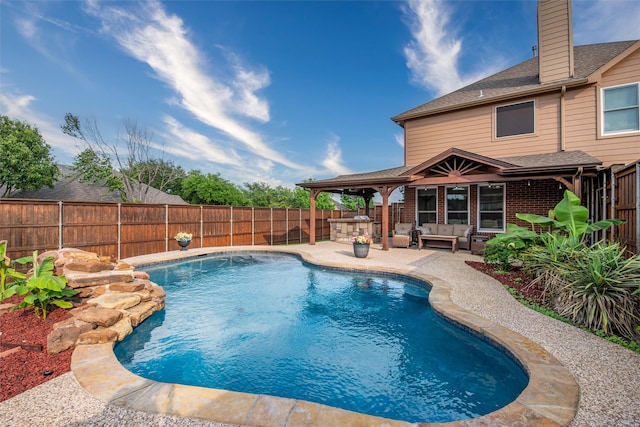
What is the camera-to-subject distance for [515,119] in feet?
36.2

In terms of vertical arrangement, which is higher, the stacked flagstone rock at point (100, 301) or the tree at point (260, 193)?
the tree at point (260, 193)

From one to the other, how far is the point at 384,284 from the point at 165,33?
12895 millimetres

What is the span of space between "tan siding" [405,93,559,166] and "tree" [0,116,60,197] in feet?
91.4

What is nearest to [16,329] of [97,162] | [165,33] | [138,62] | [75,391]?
[75,391]

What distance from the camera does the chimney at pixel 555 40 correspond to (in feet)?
33.9

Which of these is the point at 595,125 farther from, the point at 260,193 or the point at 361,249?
the point at 260,193

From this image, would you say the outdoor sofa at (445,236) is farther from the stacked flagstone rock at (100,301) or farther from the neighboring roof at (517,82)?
the stacked flagstone rock at (100,301)

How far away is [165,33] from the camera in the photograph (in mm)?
11984

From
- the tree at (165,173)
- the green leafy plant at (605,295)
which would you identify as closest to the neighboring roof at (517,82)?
the green leafy plant at (605,295)

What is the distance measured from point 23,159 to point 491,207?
31.5 meters

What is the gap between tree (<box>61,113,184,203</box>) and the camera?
24859mm

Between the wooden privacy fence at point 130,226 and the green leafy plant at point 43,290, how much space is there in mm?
4636

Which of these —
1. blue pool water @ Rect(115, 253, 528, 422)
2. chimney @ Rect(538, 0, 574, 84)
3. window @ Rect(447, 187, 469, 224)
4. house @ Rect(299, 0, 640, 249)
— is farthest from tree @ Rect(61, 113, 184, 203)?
chimney @ Rect(538, 0, 574, 84)

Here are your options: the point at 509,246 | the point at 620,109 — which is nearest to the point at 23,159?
the point at 509,246
